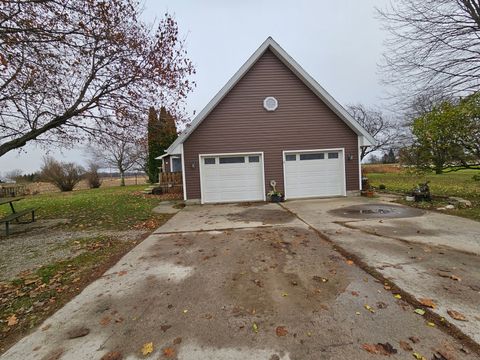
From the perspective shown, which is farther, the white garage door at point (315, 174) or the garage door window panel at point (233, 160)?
the white garage door at point (315, 174)

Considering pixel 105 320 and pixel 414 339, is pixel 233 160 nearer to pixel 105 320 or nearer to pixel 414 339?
pixel 105 320

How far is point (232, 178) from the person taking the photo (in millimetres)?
10328

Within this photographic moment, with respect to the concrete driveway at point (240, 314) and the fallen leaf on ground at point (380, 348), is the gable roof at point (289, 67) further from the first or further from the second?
the fallen leaf on ground at point (380, 348)

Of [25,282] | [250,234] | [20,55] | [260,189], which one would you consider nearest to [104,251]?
[25,282]

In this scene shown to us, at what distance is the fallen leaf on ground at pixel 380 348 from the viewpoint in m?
1.88

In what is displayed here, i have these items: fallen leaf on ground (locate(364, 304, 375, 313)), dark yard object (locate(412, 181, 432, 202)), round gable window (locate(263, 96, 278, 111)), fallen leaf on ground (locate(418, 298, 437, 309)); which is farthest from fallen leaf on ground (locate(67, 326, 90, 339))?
dark yard object (locate(412, 181, 432, 202))

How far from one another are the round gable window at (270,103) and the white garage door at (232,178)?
1997 mm

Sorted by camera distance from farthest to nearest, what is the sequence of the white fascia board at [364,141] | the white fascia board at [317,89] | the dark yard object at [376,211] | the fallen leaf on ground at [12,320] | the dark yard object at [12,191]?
the dark yard object at [12,191]
the white fascia board at [364,141]
the white fascia board at [317,89]
the dark yard object at [376,211]
the fallen leaf on ground at [12,320]

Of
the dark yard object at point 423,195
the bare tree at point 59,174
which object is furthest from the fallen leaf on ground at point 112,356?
the bare tree at point 59,174

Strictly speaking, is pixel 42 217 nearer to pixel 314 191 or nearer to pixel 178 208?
pixel 178 208

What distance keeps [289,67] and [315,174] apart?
15.0 feet

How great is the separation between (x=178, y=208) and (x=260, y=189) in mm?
3432

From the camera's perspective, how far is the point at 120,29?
686 centimetres

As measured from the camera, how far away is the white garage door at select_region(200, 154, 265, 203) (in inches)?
402
